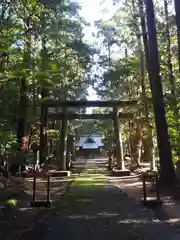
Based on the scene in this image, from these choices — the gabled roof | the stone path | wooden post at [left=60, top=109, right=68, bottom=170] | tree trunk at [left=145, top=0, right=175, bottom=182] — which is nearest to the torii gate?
wooden post at [left=60, top=109, right=68, bottom=170]

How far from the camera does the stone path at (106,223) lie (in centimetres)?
572

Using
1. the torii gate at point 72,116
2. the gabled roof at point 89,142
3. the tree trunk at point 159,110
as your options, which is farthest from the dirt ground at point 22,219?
the gabled roof at point 89,142

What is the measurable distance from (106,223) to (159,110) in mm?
6869

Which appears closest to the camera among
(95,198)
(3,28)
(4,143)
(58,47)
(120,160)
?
(3,28)

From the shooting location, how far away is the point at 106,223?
679cm

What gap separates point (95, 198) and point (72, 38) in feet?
41.6

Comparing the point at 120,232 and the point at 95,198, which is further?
the point at 95,198

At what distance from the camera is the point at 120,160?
22.5 m

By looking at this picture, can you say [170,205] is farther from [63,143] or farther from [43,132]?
[63,143]

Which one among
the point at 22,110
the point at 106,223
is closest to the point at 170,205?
the point at 106,223

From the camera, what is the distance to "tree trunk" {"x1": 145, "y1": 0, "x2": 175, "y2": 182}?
12469mm

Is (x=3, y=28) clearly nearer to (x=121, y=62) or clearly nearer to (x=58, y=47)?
(x=58, y=47)

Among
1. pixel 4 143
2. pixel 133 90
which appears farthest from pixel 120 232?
pixel 133 90

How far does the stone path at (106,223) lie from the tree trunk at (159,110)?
3.15m
